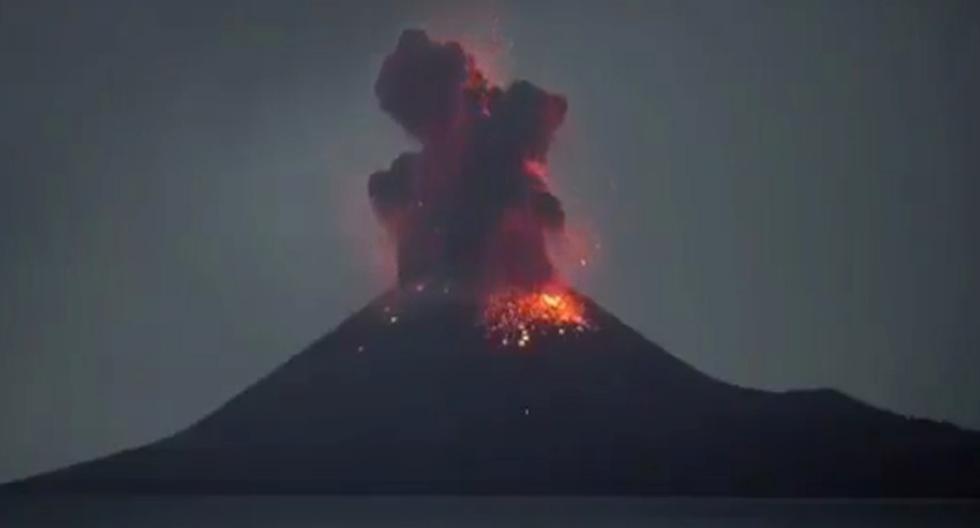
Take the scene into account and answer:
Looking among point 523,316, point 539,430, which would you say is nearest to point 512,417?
point 539,430

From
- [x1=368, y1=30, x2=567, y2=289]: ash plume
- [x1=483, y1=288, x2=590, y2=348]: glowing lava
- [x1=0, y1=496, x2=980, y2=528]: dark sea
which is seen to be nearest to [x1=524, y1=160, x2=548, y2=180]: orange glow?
[x1=368, y1=30, x2=567, y2=289]: ash plume

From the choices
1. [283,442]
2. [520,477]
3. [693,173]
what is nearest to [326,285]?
[283,442]

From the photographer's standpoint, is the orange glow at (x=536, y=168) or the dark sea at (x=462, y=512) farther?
the orange glow at (x=536, y=168)

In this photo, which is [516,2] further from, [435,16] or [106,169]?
[106,169]

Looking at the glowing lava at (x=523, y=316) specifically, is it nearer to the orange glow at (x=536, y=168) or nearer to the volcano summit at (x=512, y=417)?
the volcano summit at (x=512, y=417)

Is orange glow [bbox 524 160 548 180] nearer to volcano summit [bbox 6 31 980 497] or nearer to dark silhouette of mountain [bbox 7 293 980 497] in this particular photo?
volcano summit [bbox 6 31 980 497]

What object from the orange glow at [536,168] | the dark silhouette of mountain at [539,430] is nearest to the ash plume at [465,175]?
the orange glow at [536,168]

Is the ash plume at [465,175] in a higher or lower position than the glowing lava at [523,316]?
higher
